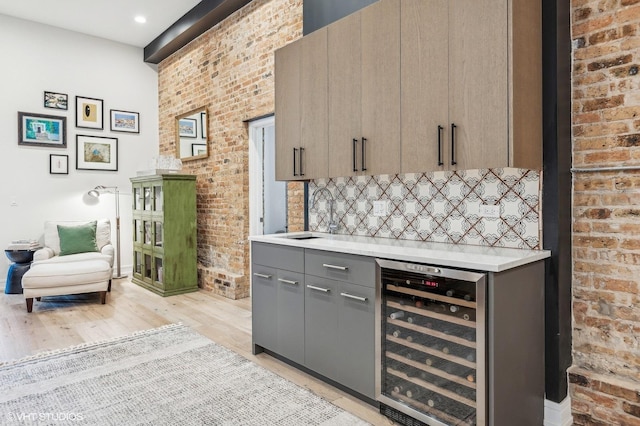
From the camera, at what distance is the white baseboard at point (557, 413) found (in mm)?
2117

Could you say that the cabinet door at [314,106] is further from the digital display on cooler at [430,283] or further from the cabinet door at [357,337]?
the digital display on cooler at [430,283]

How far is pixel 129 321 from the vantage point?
407cm

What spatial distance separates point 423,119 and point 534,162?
25.4 inches

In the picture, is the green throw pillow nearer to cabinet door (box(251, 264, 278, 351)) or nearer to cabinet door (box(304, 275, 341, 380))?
cabinet door (box(251, 264, 278, 351))

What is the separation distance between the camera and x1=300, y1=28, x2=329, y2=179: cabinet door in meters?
3.03

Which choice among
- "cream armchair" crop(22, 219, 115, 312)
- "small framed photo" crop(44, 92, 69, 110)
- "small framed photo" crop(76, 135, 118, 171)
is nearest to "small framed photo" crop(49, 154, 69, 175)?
"small framed photo" crop(76, 135, 118, 171)

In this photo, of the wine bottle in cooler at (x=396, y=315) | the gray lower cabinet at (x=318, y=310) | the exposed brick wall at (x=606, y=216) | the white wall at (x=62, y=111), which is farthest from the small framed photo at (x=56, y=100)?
the exposed brick wall at (x=606, y=216)

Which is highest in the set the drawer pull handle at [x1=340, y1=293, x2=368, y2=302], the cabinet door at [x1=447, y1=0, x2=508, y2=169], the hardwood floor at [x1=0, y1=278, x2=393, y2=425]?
the cabinet door at [x1=447, y1=0, x2=508, y2=169]

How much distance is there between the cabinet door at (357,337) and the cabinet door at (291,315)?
1.21 ft

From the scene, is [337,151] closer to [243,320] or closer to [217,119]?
[243,320]

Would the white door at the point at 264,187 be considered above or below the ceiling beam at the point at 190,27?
below

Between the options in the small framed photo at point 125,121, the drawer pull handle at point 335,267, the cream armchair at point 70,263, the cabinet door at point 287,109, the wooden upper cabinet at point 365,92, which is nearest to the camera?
the drawer pull handle at point 335,267

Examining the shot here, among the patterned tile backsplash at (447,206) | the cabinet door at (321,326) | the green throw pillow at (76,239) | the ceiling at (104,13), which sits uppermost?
the ceiling at (104,13)

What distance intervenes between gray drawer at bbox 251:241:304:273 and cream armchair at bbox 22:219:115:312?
8.48ft
